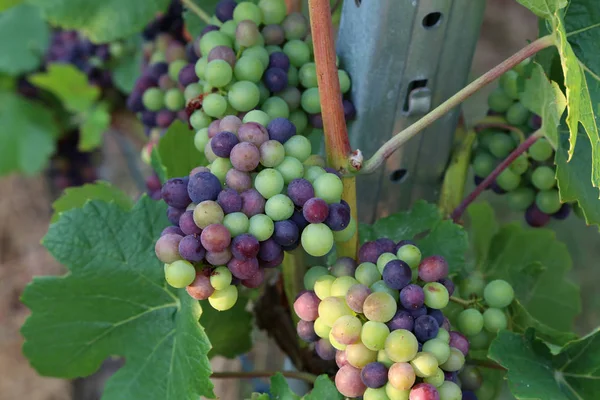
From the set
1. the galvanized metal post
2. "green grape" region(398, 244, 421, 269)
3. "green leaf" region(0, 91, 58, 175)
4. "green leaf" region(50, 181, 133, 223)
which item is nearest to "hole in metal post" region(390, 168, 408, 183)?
the galvanized metal post

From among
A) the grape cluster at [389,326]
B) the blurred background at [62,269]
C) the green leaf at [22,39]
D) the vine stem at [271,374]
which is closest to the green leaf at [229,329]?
the vine stem at [271,374]

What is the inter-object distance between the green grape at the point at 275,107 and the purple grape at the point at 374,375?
29cm

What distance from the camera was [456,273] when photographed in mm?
796

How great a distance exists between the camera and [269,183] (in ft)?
1.99

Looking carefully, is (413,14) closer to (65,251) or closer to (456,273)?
(456,273)

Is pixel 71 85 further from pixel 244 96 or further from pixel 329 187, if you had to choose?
pixel 329 187

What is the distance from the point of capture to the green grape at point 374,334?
23.7 inches

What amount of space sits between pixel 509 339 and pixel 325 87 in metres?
0.34

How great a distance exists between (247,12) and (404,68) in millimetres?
192

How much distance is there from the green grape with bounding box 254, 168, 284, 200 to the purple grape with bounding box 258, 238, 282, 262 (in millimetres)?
42

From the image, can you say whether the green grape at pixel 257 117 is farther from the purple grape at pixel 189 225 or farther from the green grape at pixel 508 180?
the green grape at pixel 508 180

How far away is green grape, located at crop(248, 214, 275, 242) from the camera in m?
0.59

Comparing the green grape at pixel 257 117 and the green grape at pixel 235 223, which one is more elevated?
the green grape at pixel 257 117

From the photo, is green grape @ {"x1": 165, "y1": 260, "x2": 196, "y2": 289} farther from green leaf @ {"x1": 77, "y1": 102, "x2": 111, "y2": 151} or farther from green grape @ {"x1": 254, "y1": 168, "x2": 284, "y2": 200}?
green leaf @ {"x1": 77, "y1": 102, "x2": 111, "y2": 151}
